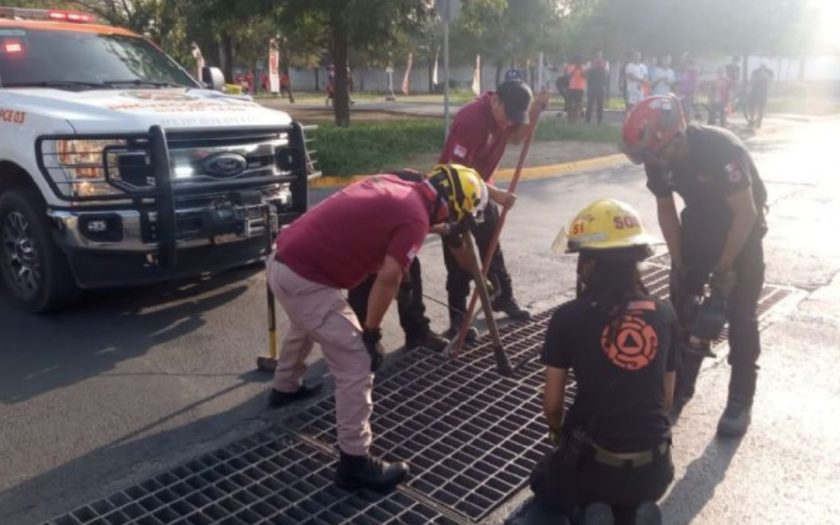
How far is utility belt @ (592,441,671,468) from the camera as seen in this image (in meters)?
2.77

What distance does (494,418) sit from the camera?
435 centimetres

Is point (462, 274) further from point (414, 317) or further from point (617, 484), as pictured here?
point (617, 484)

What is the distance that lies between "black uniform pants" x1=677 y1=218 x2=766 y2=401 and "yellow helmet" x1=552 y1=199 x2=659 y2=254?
1.49 m

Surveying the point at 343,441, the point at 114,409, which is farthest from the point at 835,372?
the point at 114,409

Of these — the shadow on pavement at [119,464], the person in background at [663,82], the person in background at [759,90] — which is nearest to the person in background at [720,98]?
the person in background at [759,90]

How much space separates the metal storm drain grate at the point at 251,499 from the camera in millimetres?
3391

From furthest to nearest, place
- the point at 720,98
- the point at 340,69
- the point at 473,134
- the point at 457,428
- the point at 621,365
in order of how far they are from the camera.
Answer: the point at 720,98, the point at 340,69, the point at 473,134, the point at 457,428, the point at 621,365

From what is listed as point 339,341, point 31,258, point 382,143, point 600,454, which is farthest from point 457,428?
point 382,143

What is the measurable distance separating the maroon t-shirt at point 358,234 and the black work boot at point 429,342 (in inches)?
70.9

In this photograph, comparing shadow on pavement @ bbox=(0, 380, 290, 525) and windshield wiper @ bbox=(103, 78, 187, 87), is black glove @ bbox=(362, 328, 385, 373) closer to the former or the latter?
shadow on pavement @ bbox=(0, 380, 290, 525)

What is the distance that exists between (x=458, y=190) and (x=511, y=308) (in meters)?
2.43

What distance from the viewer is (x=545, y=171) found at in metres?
13.2

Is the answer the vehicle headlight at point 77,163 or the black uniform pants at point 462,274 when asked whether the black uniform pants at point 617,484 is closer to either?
the black uniform pants at point 462,274

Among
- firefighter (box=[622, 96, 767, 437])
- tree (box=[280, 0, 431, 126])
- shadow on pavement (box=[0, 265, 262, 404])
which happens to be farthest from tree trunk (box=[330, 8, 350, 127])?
firefighter (box=[622, 96, 767, 437])
